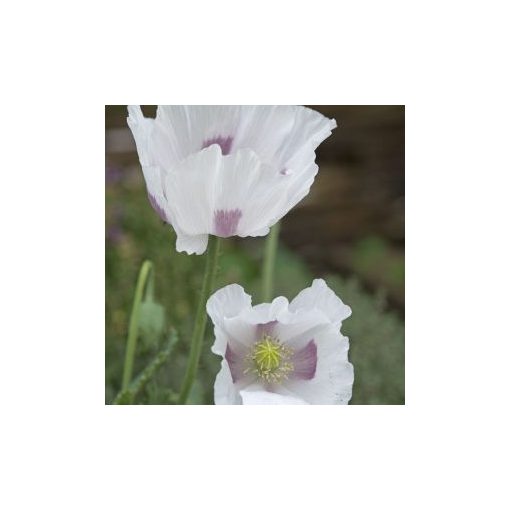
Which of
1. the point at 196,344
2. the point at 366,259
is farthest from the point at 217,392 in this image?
the point at 366,259

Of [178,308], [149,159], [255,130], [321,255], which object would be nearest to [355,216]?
[321,255]

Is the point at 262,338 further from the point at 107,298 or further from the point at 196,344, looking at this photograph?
the point at 107,298

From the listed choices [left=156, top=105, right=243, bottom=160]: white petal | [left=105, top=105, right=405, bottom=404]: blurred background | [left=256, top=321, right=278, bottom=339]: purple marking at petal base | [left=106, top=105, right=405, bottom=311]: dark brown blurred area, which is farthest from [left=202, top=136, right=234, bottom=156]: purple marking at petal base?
[left=106, top=105, right=405, bottom=311]: dark brown blurred area

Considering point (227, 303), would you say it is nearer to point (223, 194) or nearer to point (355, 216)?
point (223, 194)

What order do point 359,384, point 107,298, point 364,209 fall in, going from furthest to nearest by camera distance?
point 364,209
point 359,384
point 107,298

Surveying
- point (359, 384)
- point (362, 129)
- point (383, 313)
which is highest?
point (362, 129)
